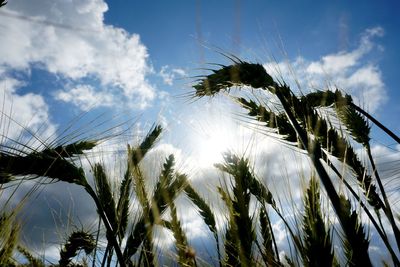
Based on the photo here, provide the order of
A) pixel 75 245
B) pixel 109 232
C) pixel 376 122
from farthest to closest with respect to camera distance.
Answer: pixel 75 245 < pixel 376 122 < pixel 109 232

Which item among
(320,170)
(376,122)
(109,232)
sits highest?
(376,122)

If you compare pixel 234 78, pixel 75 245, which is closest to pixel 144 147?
pixel 75 245

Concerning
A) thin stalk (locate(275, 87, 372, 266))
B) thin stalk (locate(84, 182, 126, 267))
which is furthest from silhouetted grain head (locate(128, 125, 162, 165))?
thin stalk (locate(275, 87, 372, 266))

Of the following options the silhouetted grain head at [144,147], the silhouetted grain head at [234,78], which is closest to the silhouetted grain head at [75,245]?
the silhouetted grain head at [144,147]

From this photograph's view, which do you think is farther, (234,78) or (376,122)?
(376,122)

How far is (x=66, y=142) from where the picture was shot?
2.77 m

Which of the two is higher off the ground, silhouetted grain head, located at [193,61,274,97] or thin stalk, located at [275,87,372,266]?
silhouetted grain head, located at [193,61,274,97]

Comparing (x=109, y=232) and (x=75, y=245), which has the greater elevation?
(x=75, y=245)

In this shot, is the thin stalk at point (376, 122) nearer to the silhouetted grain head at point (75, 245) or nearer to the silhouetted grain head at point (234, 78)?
the silhouetted grain head at point (234, 78)

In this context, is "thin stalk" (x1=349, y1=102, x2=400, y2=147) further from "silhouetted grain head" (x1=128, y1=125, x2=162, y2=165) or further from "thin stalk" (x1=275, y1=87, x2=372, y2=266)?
"silhouetted grain head" (x1=128, y1=125, x2=162, y2=165)

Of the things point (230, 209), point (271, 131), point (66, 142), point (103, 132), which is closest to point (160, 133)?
point (103, 132)

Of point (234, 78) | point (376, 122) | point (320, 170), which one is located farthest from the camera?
point (376, 122)

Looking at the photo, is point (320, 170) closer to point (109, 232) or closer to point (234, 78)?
point (234, 78)

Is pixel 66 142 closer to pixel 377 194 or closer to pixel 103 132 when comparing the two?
pixel 103 132
